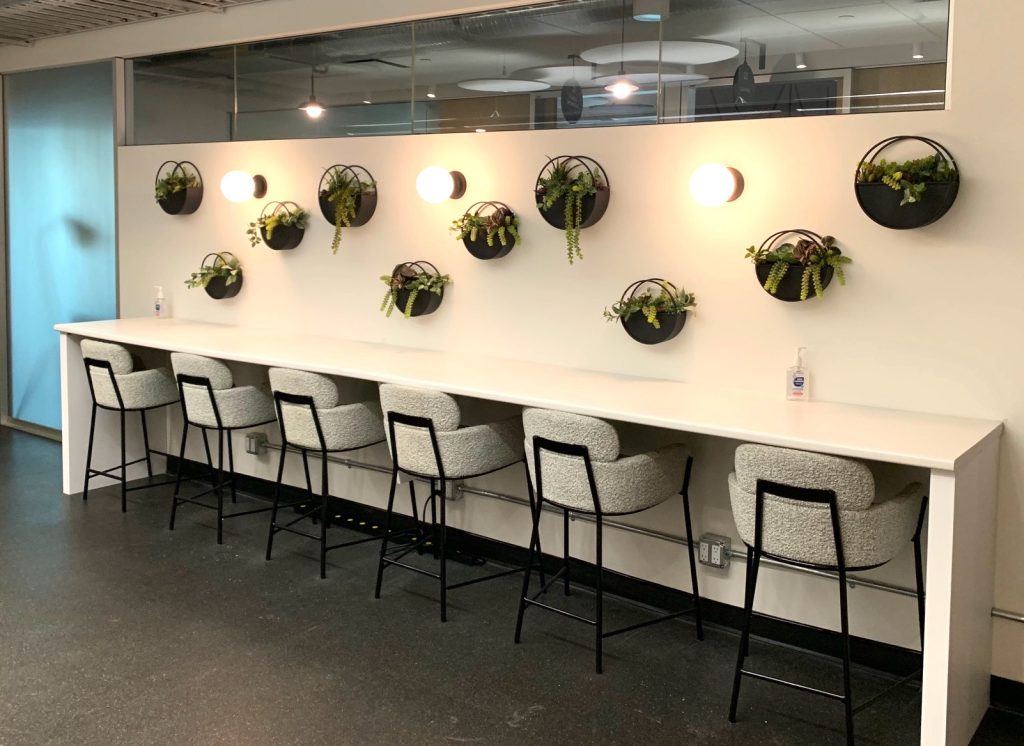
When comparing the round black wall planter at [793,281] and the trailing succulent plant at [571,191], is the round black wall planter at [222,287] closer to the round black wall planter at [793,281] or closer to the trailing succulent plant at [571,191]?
the trailing succulent plant at [571,191]

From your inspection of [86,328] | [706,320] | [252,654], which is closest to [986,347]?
[706,320]

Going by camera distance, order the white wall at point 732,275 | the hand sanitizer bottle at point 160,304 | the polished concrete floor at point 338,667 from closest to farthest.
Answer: the polished concrete floor at point 338,667
the white wall at point 732,275
the hand sanitizer bottle at point 160,304

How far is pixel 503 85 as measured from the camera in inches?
165

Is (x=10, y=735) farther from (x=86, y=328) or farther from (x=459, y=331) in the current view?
(x=86, y=328)

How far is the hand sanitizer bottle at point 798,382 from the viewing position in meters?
3.35

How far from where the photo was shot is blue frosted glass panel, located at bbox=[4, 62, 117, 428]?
593 cm

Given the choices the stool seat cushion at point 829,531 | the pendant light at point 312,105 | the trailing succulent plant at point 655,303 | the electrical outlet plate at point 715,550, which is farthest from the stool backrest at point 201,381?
the stool seat cushion at point 829,531

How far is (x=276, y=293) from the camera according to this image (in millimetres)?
5145

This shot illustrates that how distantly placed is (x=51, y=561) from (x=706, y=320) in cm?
303

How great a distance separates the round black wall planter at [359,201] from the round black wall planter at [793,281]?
208 cm

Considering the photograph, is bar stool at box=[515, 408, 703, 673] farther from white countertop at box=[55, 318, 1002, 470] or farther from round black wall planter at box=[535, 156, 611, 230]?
round black wall planter at box=[535, 156, 611, 230]

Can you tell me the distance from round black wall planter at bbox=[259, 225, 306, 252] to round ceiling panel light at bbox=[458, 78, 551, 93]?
4.07 feet

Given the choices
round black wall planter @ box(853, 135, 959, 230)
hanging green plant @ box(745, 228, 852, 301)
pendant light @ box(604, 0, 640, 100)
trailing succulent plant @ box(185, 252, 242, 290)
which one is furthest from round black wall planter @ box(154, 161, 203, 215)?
round black wall planter @ box(853, 135, 959, 230)

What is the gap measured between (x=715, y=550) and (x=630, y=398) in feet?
2.37
